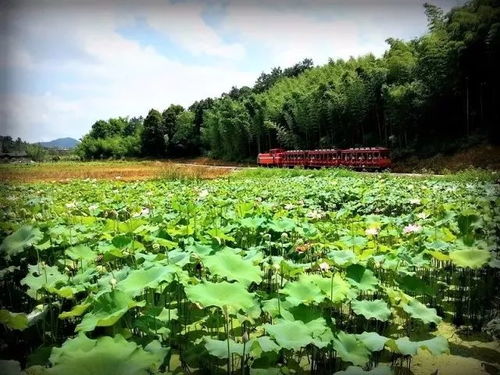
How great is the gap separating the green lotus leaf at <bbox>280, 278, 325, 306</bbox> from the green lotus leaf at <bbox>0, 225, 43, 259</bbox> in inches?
50.0

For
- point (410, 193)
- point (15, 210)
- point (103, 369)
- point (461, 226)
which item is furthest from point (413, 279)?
point (410, 193)

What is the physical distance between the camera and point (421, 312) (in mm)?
1708

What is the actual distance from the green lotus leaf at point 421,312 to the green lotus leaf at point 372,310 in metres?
0.08

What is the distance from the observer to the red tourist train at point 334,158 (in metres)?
15.5

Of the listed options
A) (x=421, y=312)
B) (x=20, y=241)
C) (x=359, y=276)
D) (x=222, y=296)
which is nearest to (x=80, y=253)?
(x=20, y=241)

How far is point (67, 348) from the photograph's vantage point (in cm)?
121

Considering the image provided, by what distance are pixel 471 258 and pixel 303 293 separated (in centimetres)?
86

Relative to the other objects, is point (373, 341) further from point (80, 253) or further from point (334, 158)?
point (334, 158)

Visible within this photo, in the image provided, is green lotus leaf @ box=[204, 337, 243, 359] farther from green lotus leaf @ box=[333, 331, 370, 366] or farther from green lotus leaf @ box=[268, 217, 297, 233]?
green lotus leaf @ box=[268, 217, 297, 233]

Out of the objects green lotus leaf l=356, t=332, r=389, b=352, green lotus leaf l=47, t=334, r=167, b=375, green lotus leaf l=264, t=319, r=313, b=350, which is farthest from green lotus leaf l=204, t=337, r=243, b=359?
green lotus leaf l=356, t=332, r=389, b=352

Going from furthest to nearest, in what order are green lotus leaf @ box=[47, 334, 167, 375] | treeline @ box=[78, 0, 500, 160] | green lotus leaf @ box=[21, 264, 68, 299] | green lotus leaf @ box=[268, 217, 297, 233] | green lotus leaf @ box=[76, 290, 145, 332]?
treeline @ box=[78, 0, 500, 160]
green lotus leaf @ box=[268, 217, 297, 233]
green lotus leaf @ box=[21, 264, 68, 299]
green lotus leaf @ box=[76, 290, 145, 332]
green lotus leaf @ box=[47, 334, 167, 375]

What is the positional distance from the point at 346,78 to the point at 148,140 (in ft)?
84.2

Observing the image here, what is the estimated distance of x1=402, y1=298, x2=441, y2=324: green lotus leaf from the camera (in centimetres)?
166

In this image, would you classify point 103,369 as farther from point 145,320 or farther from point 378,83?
point 378,83
